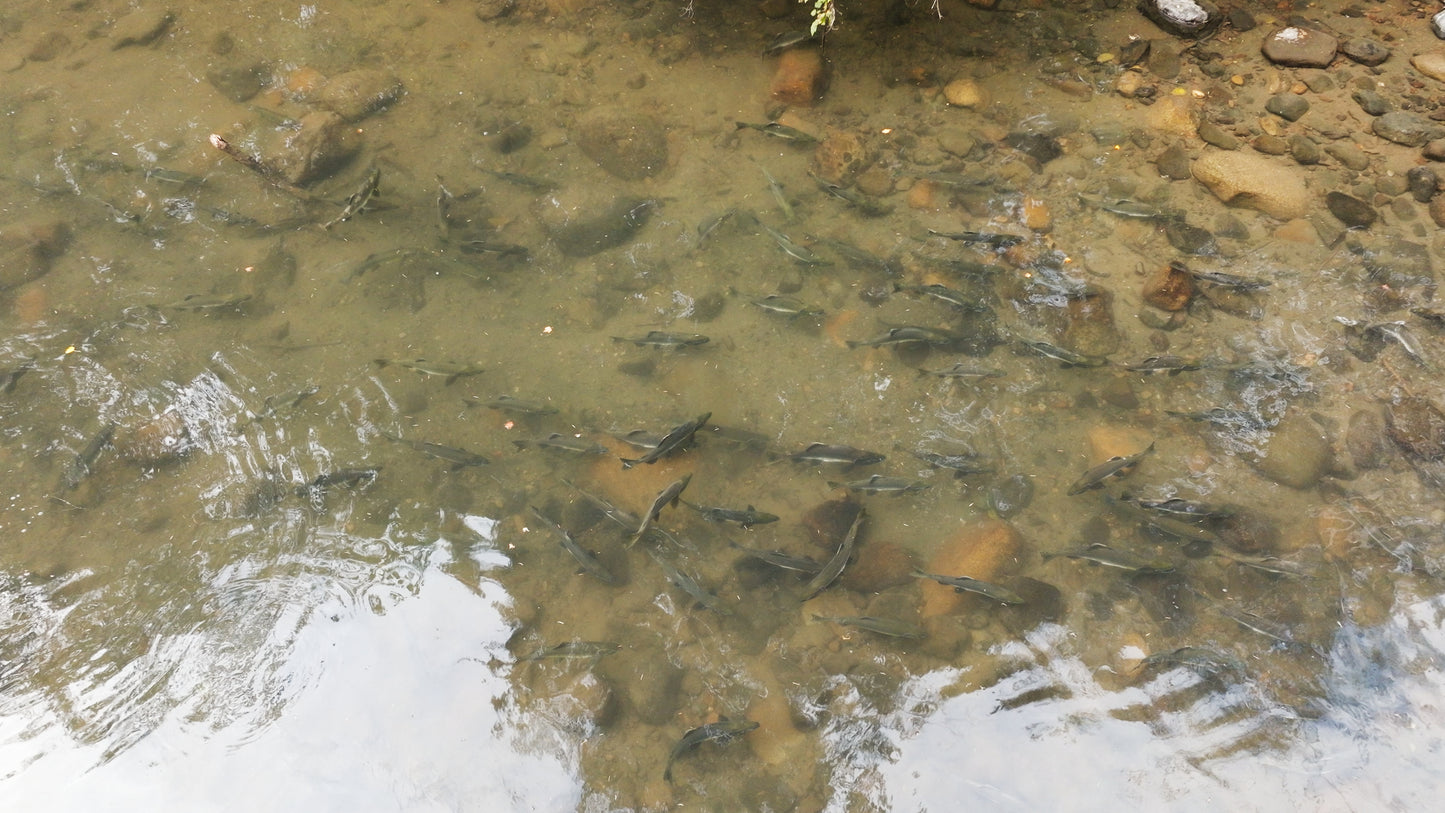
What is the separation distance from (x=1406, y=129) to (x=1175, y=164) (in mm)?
1778

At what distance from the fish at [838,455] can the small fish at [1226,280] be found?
2.69 metres

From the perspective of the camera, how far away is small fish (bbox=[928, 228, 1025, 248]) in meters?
5.69

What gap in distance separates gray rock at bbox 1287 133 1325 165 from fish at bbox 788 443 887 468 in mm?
4270

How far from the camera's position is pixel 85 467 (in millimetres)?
5258

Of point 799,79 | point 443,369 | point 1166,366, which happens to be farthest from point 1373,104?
point 443,369

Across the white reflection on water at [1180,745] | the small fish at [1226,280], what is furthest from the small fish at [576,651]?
the small fish at [1226,280]

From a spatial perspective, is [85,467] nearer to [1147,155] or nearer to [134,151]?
[134,151]

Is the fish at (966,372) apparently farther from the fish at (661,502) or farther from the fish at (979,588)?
the fish at (661,502)

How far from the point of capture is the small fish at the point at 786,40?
6.88 meters

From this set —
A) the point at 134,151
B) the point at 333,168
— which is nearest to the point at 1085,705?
the point at 333,168

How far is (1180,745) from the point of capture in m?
4.14

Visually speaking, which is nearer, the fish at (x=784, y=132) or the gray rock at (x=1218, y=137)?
the gray rock at (x=1218, y=137)

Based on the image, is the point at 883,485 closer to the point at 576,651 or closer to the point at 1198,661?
the point at 1198,661

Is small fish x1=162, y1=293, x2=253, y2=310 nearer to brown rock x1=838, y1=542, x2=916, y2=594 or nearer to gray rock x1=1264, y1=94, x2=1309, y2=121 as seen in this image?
brown rock x1=838, y1=542, x2=916, y2=594
